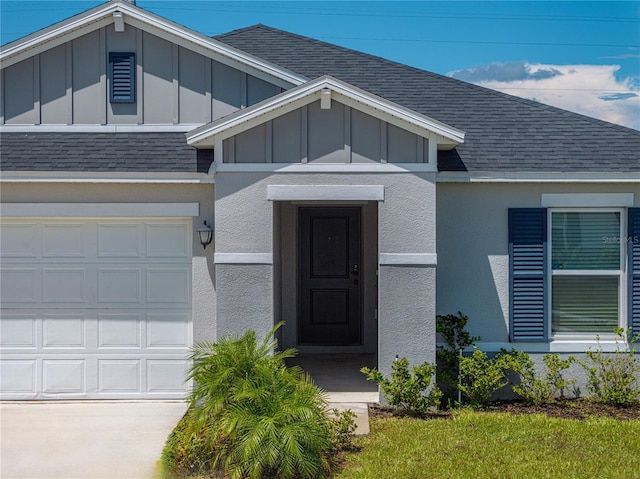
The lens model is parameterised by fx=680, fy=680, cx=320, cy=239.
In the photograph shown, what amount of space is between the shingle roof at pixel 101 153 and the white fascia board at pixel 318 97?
3.13 ft

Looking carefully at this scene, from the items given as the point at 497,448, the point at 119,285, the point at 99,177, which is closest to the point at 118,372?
the point at 119,285

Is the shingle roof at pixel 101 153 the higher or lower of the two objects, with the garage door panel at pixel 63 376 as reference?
higher

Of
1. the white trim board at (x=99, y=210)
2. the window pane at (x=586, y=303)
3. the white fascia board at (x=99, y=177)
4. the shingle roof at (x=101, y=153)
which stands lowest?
the window pane at (x=586, y=303)

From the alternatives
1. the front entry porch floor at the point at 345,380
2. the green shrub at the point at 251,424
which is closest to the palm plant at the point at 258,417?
the green shrub at the point at 251,424

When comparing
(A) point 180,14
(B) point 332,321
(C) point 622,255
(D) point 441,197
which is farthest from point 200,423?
(A) point 180,14

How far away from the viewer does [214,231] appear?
898cm

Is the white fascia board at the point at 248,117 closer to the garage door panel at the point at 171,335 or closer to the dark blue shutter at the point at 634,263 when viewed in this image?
the garage door panel at the point at 171,335

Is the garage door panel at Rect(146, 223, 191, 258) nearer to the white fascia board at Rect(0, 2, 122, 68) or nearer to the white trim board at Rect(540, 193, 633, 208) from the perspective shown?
the white fascia board at Rect(0, 2, 122, 68)

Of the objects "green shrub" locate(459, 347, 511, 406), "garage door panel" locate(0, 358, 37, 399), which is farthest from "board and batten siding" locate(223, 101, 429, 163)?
"garage door panel" locate(0, 358, 37, 399)

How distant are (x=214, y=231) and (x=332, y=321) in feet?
11.5

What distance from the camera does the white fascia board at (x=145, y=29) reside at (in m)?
9.73

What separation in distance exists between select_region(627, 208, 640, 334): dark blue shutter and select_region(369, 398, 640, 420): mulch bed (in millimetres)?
1181

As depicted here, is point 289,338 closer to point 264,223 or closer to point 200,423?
point 264,223

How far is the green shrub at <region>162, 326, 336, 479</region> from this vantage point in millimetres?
6199
